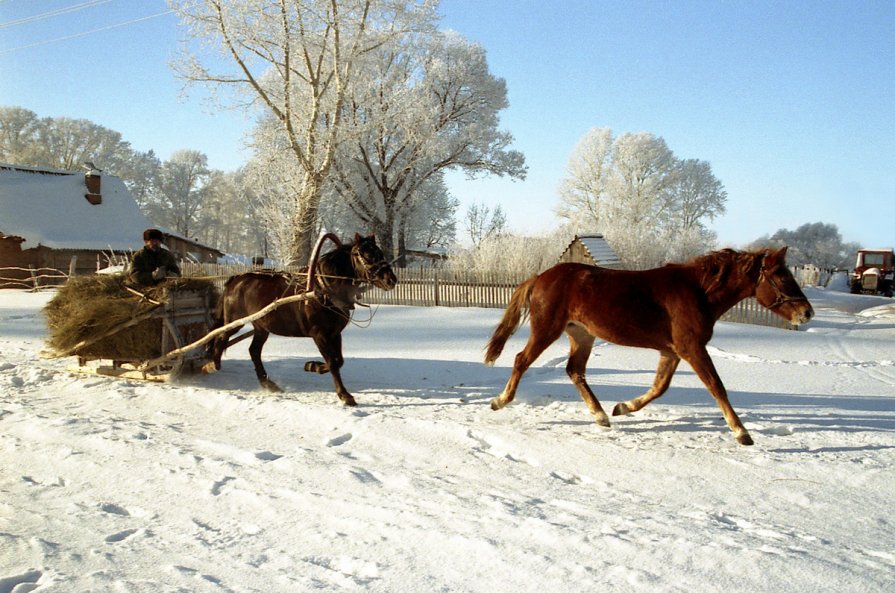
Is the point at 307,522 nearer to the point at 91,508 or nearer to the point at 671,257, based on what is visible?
the point at 91,508

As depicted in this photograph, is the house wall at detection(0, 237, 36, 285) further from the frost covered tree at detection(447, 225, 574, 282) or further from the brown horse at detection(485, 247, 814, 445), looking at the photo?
the brown horse at detection(485, 247, 814, 445)

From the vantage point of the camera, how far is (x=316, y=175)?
1956cm

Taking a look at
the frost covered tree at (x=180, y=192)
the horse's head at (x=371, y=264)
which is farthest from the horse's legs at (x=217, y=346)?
the frost covered tree at (x=180, y=192)

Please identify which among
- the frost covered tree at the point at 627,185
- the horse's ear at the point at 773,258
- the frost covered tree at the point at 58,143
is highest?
the frost covered tree at the point at 58,143

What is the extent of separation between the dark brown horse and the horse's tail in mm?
1375

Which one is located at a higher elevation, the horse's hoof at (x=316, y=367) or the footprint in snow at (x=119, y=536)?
the horse's hoof at (x=316, y=367)

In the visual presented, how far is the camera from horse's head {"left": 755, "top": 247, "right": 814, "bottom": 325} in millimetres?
5336

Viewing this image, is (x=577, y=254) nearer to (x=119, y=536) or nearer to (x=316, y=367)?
(x=316, y=367)

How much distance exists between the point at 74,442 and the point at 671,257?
105 feet

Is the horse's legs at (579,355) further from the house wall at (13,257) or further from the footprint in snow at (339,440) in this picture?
the house wall at (13,257)

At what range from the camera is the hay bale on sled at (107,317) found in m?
7.50

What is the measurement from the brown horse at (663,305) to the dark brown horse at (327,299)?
1925mm

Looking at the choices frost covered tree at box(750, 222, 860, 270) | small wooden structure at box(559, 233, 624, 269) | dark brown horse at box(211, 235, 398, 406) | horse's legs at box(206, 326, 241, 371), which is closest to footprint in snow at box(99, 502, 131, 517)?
dark brown horse at box(211, 235, 398, 406)

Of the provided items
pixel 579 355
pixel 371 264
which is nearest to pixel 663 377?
pixel 579 355
